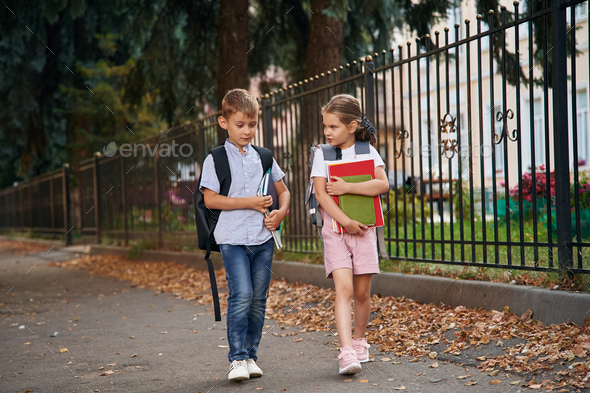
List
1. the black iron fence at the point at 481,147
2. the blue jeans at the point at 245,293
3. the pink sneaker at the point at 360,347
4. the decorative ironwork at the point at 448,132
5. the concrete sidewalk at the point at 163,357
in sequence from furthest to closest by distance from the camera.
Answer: the decorative ironwork at the point at 448,132 < the black iron fence at the point at 481,147 < the pink sneaker at the point at 360,347 < the blue jeans at the point at 245,293 < the concrete sidewalk at the point at 163,357

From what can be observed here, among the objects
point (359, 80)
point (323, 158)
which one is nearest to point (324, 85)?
point (359, 80)

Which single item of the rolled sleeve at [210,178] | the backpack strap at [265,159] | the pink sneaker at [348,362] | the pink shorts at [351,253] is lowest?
the pink sneaker at [348,362]

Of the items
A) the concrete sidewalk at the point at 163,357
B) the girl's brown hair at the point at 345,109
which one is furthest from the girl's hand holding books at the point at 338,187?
the concrete sidewalk at the point at 163,357

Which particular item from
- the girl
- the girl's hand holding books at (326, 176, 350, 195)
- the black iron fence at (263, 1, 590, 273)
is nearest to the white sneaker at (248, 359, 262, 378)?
the girl

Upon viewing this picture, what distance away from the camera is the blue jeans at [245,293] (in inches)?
151

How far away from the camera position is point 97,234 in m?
15.9

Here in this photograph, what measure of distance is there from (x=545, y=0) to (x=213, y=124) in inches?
245

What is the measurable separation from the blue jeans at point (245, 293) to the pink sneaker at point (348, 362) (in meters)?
0.56

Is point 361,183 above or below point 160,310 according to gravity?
above

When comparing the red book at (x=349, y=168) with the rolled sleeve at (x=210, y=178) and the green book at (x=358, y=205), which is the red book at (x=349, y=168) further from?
the rolled sleeve at (x=210, y=178)

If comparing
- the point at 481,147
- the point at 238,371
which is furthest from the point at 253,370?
the point at 481,147

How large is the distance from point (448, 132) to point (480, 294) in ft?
4.86

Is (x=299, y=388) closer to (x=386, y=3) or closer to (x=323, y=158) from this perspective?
(x=323, y=158)

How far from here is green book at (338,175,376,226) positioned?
154 inches
